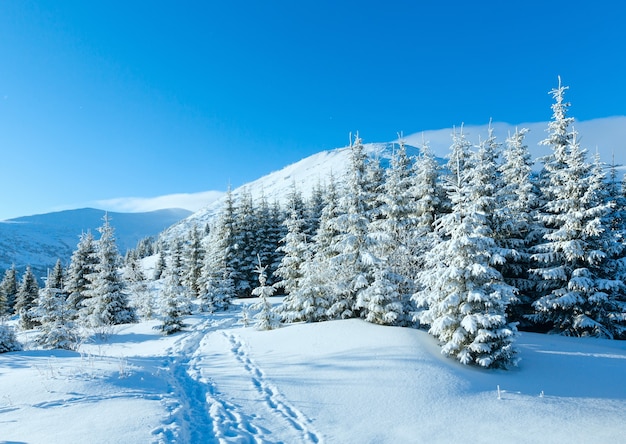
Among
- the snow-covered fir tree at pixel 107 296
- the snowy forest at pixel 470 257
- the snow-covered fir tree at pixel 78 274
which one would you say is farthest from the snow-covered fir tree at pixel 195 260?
the snowy forest at pixel 470 257

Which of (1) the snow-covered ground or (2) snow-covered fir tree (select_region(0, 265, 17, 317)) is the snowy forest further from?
(2) snow-covered fir tree (select_region(0, 265, 17, 317))

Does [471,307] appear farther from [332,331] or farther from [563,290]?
[563,290]

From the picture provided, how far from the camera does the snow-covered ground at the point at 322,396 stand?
23.2 ft

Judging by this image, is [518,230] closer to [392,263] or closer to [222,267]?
[392,263]

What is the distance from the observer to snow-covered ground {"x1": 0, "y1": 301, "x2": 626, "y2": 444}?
7086 mm

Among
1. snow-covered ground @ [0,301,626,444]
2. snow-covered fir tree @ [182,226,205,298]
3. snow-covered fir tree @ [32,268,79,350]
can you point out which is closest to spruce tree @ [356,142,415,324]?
snow-covered ground @ [0,301,626,444]

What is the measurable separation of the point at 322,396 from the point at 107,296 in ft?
79.2

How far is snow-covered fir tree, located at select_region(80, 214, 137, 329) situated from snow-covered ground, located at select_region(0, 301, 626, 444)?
14473 mm

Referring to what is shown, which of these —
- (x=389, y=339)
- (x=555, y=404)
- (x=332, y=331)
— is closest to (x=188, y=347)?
(x=332, y=331)

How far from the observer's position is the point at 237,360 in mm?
12914

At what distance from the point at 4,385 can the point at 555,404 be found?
13.6 meters

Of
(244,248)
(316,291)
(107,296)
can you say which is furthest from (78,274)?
(316,291)

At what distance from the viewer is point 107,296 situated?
27.3 metres

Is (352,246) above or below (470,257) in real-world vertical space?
above
